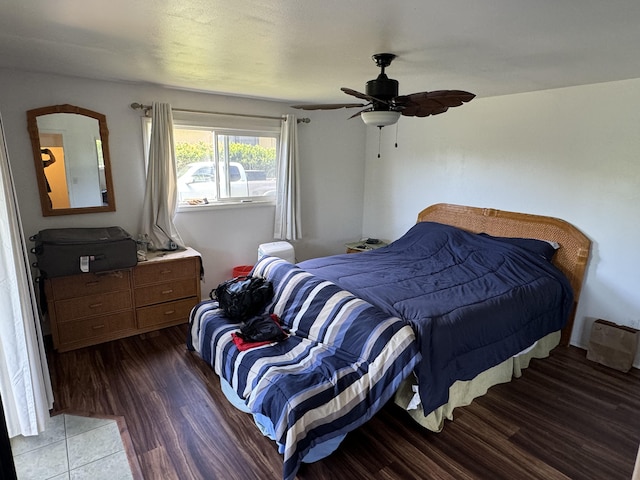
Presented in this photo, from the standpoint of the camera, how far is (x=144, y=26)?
1.76 m

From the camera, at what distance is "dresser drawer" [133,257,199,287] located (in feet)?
10.3

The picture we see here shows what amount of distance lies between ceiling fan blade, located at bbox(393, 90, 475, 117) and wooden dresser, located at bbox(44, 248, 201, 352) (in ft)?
7.37

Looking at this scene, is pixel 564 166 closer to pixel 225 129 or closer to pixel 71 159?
pixel 225 129

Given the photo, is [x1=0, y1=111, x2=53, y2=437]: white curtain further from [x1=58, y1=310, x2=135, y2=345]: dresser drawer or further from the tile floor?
[x1=58, y1=310, x2=135, y2=345]: dresser drawer

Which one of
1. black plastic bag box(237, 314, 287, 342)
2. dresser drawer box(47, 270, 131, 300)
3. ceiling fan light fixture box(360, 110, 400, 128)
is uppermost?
ceiling fan light fixture box(360, 110, 400, 128)

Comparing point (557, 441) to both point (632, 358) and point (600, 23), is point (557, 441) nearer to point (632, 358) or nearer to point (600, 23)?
point (632, 358)

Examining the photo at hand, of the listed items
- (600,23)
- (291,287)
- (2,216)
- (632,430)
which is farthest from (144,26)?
(632,430)

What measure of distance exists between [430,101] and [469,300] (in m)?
1.32

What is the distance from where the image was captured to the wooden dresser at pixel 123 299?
2900mm

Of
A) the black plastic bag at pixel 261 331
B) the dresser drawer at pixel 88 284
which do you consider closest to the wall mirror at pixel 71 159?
the dresser drawer at pixel 88 284

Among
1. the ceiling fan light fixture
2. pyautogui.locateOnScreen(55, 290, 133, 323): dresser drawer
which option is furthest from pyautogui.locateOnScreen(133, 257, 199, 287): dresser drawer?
the ceiling fan light fixture

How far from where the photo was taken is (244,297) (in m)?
2.67

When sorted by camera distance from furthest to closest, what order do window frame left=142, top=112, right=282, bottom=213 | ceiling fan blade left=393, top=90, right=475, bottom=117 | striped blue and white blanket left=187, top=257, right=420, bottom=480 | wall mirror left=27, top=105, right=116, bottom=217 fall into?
window frame left=142, top=112, right=282, bottom=213 < wall mirror left=27, top=105, right=116, bottom=217 < ceiling fan blade left=393, top=90, right=475, bottom=117 < striped blue and white blanket left=187, top=257, right=420, bottom=480

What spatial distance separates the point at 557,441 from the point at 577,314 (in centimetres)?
147
